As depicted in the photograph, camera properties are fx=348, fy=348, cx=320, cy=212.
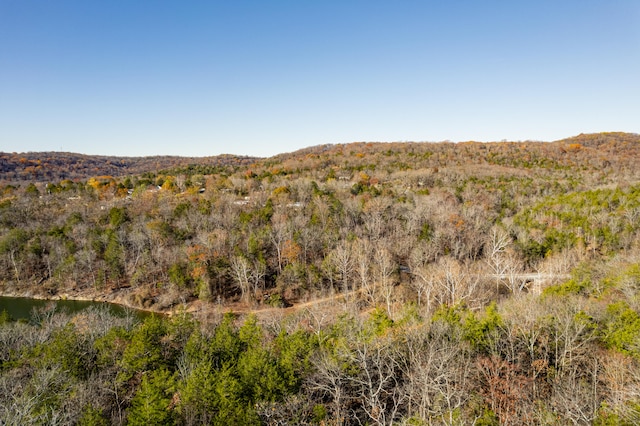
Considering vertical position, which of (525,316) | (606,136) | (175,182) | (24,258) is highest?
(606,136)

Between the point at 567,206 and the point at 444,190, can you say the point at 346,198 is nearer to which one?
the point at 444,190

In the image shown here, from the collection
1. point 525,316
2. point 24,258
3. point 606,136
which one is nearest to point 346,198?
point 525,316

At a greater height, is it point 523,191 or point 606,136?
point 606,136

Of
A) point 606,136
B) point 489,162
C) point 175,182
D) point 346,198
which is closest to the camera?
point 346,198

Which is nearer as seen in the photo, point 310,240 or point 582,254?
point 582,254

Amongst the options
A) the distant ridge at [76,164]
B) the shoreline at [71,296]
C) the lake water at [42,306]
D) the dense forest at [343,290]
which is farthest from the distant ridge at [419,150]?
the lake water at [42,306]

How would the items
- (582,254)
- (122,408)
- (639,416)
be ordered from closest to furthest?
(639,416)
(122,408)
(582,254)

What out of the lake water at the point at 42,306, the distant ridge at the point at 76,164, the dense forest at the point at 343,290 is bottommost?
the lake water at the point at 42,306

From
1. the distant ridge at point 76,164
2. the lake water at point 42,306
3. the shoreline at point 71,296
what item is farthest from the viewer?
the distant ridge at point 76,164

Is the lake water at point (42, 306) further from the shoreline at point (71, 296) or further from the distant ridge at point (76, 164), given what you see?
the distant ridge at point (76, 164)
